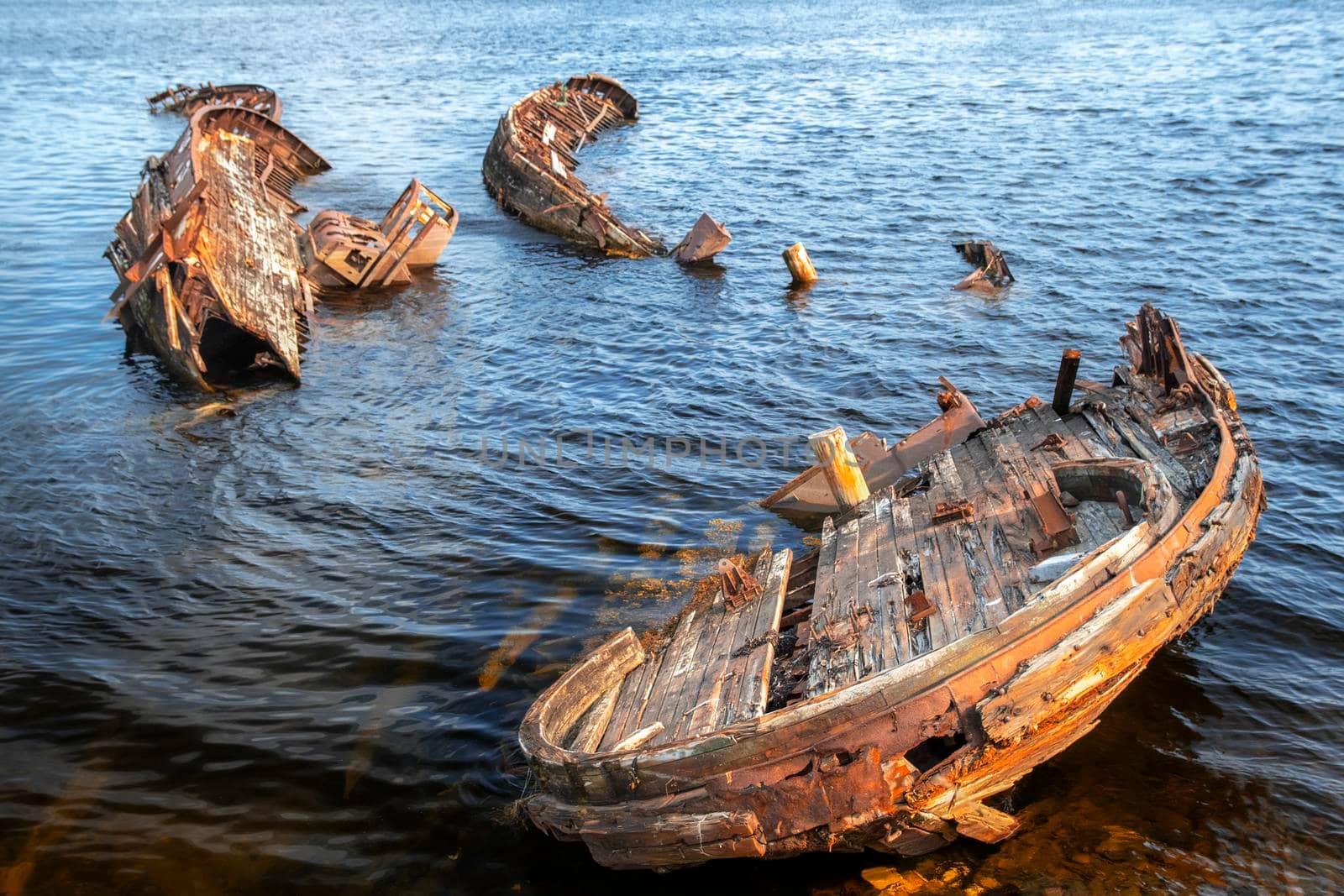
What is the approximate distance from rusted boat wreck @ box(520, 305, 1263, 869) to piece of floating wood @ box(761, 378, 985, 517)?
1.25m

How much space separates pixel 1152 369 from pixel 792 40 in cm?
5724

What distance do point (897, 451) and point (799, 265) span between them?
11.5 metres

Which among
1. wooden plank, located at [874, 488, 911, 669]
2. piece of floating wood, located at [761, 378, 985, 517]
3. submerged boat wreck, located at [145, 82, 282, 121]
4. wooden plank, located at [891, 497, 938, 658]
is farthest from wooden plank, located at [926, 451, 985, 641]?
submerged boat wreck, located at [145, 82, 282, 121]

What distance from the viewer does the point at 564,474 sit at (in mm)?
15797

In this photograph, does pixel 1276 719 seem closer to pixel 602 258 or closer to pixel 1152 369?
pixel 1152 369

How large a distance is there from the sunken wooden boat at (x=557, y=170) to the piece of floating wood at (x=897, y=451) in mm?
14443

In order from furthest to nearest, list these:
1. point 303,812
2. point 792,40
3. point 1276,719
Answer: point 792,40, point 1276,719, point 303,812

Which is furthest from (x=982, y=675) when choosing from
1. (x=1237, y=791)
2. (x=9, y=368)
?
(x=9, y=368)

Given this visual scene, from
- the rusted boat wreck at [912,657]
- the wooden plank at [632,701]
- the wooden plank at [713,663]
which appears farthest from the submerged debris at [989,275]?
the wooden plank at [632,701]

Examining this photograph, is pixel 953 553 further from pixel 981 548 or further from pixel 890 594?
pixel 890 594

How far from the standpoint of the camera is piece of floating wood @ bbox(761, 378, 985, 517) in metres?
12.7

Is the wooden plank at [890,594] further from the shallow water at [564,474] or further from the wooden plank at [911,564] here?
the shallow water at [564,474]

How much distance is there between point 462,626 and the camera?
11852 mm

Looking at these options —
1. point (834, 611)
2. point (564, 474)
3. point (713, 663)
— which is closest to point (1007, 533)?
point (834, 611)
